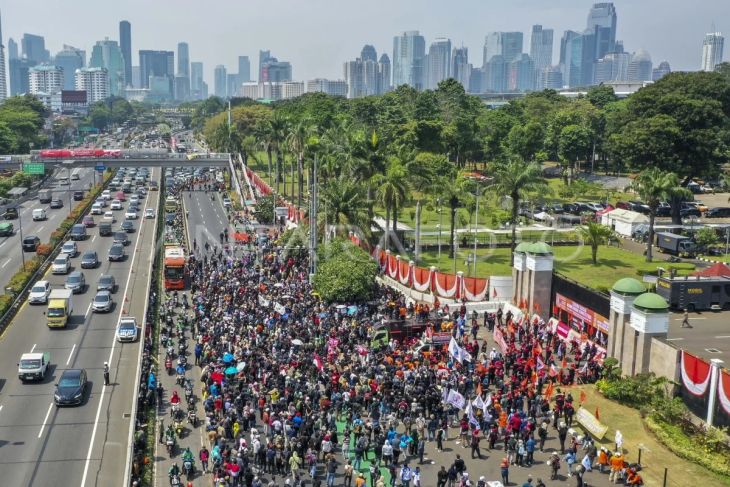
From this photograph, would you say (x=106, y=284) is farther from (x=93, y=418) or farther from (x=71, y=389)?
(x=93, y=418)

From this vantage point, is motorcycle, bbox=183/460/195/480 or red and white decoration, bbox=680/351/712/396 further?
red and white decoration, bbox=680/351/712/396

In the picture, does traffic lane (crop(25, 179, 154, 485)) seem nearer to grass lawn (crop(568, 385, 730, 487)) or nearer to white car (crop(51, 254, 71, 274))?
white car (crop(51, 254, 71, 274))

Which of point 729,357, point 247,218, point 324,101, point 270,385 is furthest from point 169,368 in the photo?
point 324,101

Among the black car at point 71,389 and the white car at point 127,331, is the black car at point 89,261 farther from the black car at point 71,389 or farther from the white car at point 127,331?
the black car at point 71,389

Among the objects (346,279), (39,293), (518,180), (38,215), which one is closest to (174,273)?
(39,293)

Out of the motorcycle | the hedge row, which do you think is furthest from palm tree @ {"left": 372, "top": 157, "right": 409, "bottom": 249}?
the motorcycle

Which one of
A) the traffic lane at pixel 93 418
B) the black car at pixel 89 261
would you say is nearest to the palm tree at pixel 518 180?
the traffic lane at pixel 93 418
